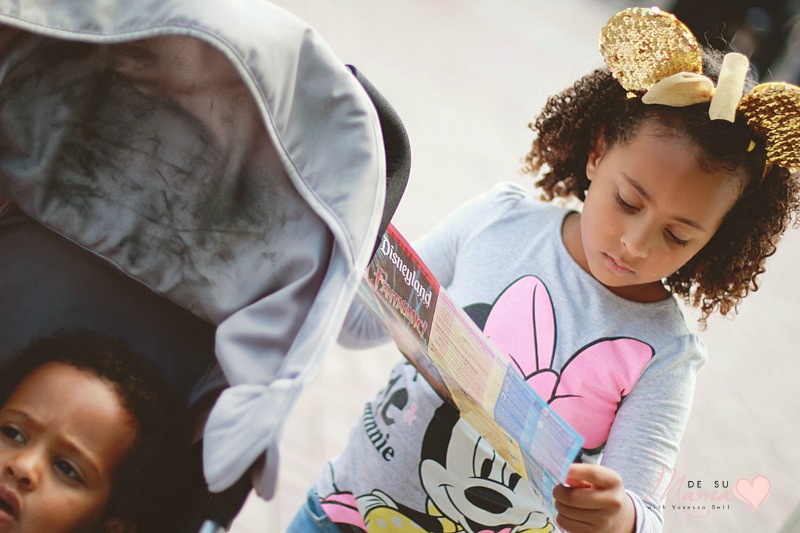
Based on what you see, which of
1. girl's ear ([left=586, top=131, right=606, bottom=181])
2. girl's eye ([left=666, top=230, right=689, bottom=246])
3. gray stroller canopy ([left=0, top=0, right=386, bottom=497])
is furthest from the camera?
girl's ear ([left=586, top=131, right=606, bottom=181])

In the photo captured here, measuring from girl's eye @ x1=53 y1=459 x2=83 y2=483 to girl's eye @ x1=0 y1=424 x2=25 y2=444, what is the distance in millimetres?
53

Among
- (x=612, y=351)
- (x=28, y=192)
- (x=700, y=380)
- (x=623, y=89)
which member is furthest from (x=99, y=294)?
(x=700, y=380)

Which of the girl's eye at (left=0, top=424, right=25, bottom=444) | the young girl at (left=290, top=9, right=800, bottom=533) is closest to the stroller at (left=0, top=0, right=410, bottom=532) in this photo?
the girl's eye at (left=0, top=424, right=25, bottom=444)

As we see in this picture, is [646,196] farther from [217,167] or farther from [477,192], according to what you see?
[477,192]

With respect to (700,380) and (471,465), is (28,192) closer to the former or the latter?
(471,465)

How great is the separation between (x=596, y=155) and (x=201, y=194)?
1.94 feet

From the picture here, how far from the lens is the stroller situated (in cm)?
85

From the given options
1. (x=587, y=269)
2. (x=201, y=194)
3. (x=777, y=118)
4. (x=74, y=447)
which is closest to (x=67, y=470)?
Result: (x=74, y=447)

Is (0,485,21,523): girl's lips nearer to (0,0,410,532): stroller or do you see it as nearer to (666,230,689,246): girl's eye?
(0,0,410,532): stroller

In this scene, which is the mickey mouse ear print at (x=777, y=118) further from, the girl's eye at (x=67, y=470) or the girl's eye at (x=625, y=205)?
the girl's eye at (x=67, y=470)

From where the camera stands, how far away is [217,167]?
3.32 feet

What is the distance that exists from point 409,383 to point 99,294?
47cm

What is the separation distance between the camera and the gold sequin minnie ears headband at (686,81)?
1046 mm

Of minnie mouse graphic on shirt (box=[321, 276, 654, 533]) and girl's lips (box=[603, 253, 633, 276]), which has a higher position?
girl's lips (box=[603, 253, 633, 276])
